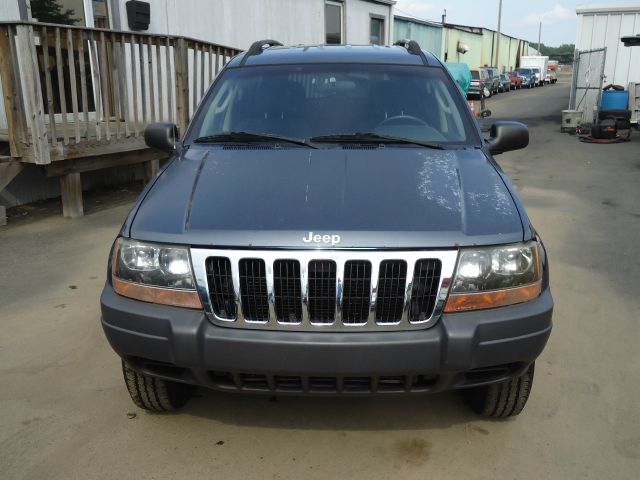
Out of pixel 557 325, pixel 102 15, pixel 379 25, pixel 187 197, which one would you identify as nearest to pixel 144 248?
pixel 187 197

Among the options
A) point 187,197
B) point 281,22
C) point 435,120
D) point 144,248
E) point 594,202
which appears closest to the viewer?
point 144,248

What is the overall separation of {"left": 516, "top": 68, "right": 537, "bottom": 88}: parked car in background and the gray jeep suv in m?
47.7

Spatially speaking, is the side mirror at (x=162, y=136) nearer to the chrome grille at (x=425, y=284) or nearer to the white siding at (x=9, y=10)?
the chrome grille at (x=425, y=284)

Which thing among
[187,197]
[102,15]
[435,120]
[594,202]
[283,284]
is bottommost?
[594,202]

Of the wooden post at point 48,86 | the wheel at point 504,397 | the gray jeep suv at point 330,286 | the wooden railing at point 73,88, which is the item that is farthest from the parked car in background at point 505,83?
the gray jeep suv at point 330,286

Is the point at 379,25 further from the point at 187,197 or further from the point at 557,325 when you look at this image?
the point at 187,197

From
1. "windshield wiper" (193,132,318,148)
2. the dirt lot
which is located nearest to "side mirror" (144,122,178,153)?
"windshield wiper" (193,132,318,148)

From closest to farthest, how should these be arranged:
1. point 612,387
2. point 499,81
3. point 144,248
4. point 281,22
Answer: point 144,248
point 612,387
point 281,22
point 499,81

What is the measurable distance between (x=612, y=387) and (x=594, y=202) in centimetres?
523

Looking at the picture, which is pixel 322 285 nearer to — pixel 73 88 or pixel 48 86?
pixel 48 86

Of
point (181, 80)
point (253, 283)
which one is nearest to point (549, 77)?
point (181, 80)

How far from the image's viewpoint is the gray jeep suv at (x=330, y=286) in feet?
7.62

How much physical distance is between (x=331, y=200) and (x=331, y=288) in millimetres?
436

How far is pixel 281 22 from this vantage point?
1201 centimetres
